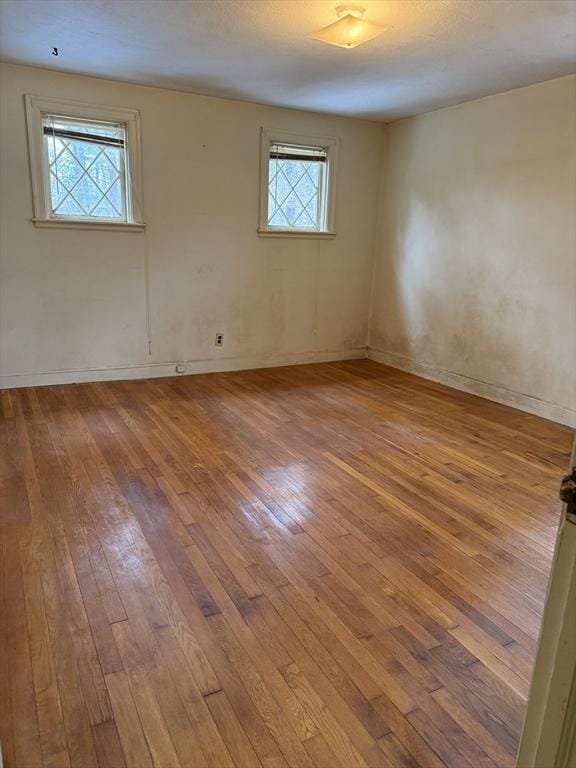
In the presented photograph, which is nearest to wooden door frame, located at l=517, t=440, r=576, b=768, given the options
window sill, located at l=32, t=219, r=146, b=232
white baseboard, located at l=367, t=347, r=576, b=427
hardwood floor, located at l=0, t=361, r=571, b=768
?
hardwood floor, located at l=0, t=361, r=571, b=768

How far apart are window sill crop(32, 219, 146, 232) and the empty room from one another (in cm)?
2

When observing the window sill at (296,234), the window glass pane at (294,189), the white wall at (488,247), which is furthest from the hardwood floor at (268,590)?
the window glass pane at (294,189)

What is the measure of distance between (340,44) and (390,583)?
290 centimetres

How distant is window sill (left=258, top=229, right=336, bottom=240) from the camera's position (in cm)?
514

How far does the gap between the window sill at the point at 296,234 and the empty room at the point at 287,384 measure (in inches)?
1.0

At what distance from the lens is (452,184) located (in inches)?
188

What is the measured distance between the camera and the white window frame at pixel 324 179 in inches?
195

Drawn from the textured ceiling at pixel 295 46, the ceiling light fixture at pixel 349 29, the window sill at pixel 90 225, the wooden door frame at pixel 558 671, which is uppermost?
the textured ceiling at pixel 295 46

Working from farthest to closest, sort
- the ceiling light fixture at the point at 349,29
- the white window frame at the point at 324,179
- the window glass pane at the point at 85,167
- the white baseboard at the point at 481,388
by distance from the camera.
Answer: the white window frame at the point at 324,179
the window glass pane at the point at 85,167
the white baseboard at the point at 481,388
the ceiling light fixture at the point at 349,29

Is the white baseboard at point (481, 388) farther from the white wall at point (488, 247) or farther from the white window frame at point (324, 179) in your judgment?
the white window frame at point (324, 179)

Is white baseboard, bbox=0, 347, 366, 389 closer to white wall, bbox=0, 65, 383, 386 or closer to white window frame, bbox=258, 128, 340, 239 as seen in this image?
white wall, bbox=0, 65, 383, 386

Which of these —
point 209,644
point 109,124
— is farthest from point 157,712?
point 109,124

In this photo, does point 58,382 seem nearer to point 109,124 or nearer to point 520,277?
point 109,124

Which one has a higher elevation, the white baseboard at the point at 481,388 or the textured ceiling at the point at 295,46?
the textured ceiling at the point at 295,46
